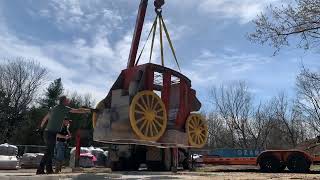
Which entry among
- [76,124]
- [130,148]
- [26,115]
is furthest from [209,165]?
[26,115]

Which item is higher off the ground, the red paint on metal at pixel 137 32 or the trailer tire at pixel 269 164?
the red paint on metal at pixel 137 32

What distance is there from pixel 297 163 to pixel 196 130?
918cm

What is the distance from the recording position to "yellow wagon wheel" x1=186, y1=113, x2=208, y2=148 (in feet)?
47.2

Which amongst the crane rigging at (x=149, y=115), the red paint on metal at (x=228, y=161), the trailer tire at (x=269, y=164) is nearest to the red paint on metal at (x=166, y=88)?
the crane rigging at (x=149, y=115)

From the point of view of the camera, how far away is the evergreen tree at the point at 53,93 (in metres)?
60.8

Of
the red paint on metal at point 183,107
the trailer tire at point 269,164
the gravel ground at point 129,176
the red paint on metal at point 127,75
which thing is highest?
the red paint on metal at point 127,75

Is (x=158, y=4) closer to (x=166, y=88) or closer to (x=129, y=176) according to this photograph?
(x=166, y=88)

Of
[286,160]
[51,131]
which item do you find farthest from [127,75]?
[286,160]

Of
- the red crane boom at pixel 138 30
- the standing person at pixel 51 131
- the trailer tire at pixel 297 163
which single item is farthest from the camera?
the trailer tire at pixel 297 163

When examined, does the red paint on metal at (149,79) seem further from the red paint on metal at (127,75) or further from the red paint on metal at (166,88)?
the red paint on metal at (166,88)

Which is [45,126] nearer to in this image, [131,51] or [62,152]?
[62,152]

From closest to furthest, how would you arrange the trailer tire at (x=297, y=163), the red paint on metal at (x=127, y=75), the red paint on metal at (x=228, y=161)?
the red paint on metal at (x=127, y=75) < the trailer tire at (x=297, y=163) < the red paint on metal at (x=228, y=161)

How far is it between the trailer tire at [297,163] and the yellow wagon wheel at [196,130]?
8.41 m

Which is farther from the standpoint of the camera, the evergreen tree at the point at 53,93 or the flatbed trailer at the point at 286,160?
the evergreen tree at the point at 53,93
